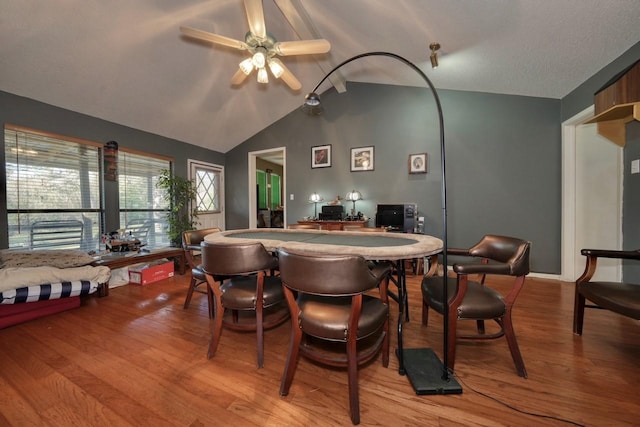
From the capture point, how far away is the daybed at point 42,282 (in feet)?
6.51

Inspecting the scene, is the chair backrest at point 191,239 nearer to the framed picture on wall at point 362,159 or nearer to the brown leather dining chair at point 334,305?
the brown leather dining chair at point 334,305

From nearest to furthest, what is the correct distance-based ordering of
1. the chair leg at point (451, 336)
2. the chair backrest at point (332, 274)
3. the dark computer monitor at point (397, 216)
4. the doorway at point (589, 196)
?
the chair backrest at point (332, 274) → the chair leg at point (451, 336) → the doorway at point (589, 196) → the dark computer monitor at point (397, 216)

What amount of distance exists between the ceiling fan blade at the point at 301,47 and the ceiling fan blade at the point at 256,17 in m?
0.19

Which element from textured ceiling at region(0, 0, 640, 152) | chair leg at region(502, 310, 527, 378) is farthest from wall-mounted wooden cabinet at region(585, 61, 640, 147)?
chair leg at region(502, 310, 527, 378)

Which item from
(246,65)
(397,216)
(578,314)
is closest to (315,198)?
(397,216)

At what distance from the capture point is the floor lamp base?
126 cm

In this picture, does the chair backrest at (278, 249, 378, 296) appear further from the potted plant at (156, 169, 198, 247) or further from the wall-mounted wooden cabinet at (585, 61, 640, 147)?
the potted plant at (156, 169, 198, 247)

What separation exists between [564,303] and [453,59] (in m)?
2.89

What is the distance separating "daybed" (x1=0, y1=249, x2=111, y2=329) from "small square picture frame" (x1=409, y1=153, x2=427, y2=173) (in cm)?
432

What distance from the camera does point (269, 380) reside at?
138cm

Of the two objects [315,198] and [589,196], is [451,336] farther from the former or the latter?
[315,198]

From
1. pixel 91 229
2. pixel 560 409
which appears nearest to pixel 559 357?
pixel 560 409

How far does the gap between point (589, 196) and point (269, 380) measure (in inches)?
156

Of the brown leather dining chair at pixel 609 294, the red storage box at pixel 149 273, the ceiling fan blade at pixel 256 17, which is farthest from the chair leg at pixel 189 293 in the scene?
the brown leather dining chair at pixel 609 294
